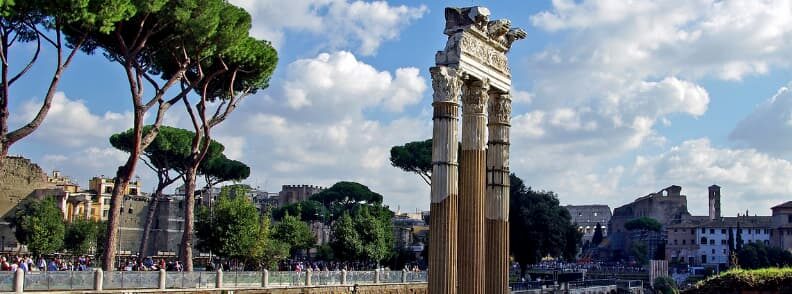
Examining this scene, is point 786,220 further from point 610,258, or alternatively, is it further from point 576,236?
point 576,236

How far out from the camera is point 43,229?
147 ft

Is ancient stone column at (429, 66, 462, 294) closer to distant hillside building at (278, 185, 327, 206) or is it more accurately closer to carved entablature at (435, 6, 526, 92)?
carved entablature at (435, 6, 526, 92)

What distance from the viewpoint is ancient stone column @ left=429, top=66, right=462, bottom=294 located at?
15.4 metres

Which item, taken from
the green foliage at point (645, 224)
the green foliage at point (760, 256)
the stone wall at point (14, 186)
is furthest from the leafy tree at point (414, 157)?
the green foliage at point (645, 224)

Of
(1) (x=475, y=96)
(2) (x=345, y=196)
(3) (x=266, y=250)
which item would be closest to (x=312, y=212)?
(2) (x=345, y=196)

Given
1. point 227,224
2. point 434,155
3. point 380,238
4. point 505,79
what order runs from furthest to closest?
point 380,238 < point 227,224 < point 505,79 < point 434,155

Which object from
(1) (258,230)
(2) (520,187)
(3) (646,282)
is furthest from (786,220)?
(1) (258,230)

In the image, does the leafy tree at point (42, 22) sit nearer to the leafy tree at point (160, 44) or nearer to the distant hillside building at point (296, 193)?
the leafy tree at point (160, 44)

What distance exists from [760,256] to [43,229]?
63.9m

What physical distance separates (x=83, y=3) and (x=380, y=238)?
2555 centimetres

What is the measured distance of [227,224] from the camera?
34.4 metres

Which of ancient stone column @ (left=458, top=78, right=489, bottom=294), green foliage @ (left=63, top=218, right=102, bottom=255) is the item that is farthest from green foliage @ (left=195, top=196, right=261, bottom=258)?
green foliage @ (left=63, top=218, right=102, bottom=255)

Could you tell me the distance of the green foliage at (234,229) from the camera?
3428 cm

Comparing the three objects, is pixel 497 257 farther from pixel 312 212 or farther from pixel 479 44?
pixel 312 212
